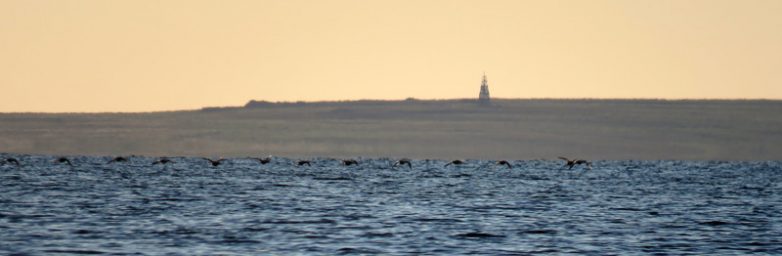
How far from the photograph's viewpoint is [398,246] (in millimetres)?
38688

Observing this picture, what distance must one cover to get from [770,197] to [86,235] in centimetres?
4314

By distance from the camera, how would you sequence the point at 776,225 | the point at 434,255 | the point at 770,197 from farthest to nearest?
1. the point at 770,197
2. the point at 776,225
3. the point at 434,255

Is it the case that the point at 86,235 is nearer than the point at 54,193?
Yes

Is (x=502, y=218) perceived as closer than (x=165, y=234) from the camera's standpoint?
No

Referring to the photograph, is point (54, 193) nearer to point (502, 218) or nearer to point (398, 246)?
point (502, 218)

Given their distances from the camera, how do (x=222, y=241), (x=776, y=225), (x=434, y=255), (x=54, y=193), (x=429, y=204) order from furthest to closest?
(x=54, y=193) < (x=429, y=204) < (x=776, y=225) < (x=222, y=241) < (x=434, y=255)

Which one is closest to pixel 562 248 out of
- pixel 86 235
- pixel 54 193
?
pixel 86 235

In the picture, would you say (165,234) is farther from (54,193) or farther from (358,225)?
(54,193)

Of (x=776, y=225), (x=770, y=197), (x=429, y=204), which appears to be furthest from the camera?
(x=770, y=197)

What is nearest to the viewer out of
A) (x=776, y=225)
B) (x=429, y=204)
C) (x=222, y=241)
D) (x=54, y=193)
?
(x=222, y=241)

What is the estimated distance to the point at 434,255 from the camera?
120ft

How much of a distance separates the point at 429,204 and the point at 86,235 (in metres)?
22.3

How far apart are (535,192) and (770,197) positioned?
11.9m

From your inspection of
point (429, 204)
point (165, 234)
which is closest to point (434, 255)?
point (165, 234)
